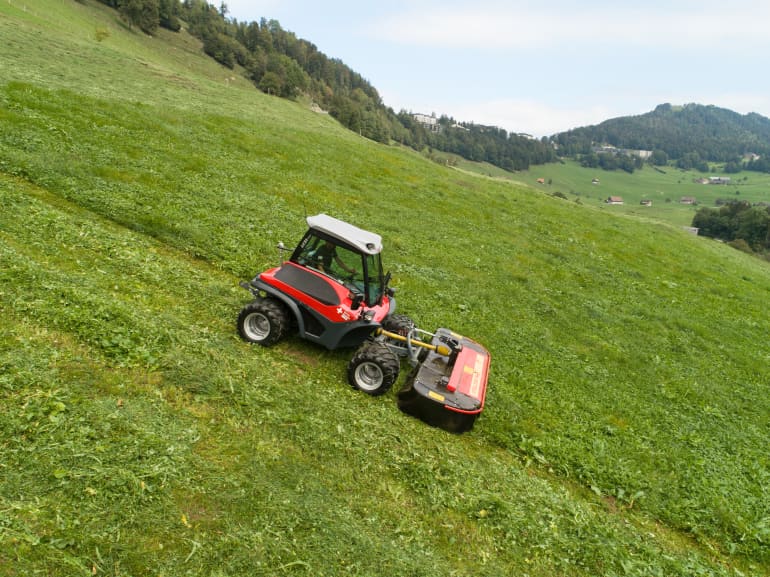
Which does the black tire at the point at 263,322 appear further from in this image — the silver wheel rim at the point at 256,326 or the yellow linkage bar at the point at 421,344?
the yellow linkage bar at the point at 421,344

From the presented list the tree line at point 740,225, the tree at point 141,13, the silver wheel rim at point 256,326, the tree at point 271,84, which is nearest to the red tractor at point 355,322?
the silver wheel rim at point 256,326

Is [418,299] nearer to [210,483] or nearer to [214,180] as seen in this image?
[210,483]

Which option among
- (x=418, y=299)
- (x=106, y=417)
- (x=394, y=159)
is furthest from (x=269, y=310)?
(x=394, y=159)

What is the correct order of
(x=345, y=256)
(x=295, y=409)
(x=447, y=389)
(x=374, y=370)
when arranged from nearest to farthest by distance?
(x=295, y=409), (x=447, y=389), (x=374, y=370), (x=345, y=256)

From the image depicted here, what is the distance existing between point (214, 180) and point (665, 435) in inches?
730

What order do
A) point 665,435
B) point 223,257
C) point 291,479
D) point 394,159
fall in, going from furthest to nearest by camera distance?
point 394,159
point 223,257
point 665,435
point 291,479

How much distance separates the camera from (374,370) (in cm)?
886

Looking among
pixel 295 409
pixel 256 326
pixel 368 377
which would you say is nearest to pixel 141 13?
pixel 256 326

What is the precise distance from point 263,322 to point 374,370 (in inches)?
105

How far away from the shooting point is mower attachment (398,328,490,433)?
27.6 feet

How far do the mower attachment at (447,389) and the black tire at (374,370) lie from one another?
18.3 inches

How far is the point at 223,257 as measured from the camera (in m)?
13.2

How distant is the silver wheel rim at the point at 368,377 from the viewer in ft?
28.9

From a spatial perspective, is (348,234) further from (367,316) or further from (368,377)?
(368,377)
